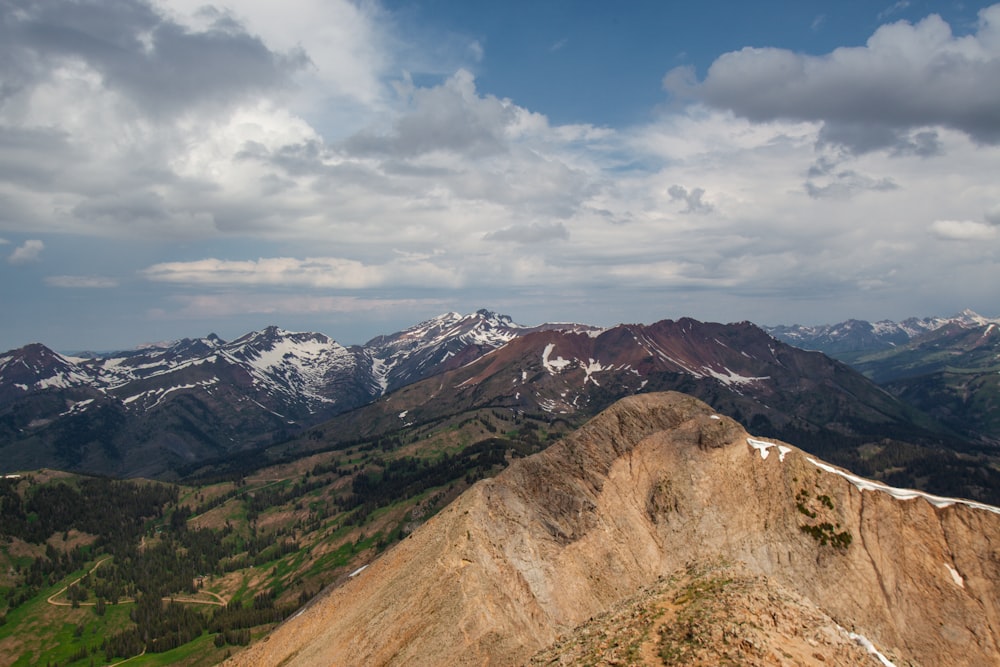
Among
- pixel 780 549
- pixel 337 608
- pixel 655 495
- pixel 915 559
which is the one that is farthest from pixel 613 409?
pixel 337 608

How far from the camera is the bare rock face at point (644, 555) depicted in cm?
7114

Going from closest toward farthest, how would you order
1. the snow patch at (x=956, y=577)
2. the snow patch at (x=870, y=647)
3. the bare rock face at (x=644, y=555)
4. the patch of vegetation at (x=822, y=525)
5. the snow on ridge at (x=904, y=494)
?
the snow patch at (x=870, y=647) → the bare rock face at (x=644, y=555) → the snow patch at (x=956, y=577) → the patch of vegetation at (x=822, y=525) → the snow on ridge at (x=904, y=494)

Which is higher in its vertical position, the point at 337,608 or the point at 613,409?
the point at 613,409

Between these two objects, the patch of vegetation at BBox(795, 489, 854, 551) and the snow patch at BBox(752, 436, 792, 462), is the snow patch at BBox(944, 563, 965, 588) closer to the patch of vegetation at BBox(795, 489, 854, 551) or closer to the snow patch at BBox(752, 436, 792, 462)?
the patch of vegetation at BBox(795, 489, 854, 551)

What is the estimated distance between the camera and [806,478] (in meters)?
89.8

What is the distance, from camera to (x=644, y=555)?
86500 millimetres

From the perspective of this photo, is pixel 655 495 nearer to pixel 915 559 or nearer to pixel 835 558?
pixel 835 558

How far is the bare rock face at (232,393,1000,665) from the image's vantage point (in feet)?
233

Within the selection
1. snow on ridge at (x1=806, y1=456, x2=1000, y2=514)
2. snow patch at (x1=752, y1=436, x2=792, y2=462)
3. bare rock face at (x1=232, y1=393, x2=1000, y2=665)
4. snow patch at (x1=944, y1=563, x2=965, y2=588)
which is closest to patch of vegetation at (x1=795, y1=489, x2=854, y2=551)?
bare rock face at (x1=232, y1=393, x2=1000, y2=665)

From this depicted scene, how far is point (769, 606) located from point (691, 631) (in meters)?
7.56

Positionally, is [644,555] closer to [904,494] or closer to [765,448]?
[765,448]

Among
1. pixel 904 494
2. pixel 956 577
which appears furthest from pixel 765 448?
pixel 956 577

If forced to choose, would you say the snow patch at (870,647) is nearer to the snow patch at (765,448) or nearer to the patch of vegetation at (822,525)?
the patch of vegetation at (822,525)

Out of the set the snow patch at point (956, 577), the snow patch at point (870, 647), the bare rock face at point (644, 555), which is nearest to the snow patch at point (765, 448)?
the bare rock face at point (644, 555)
